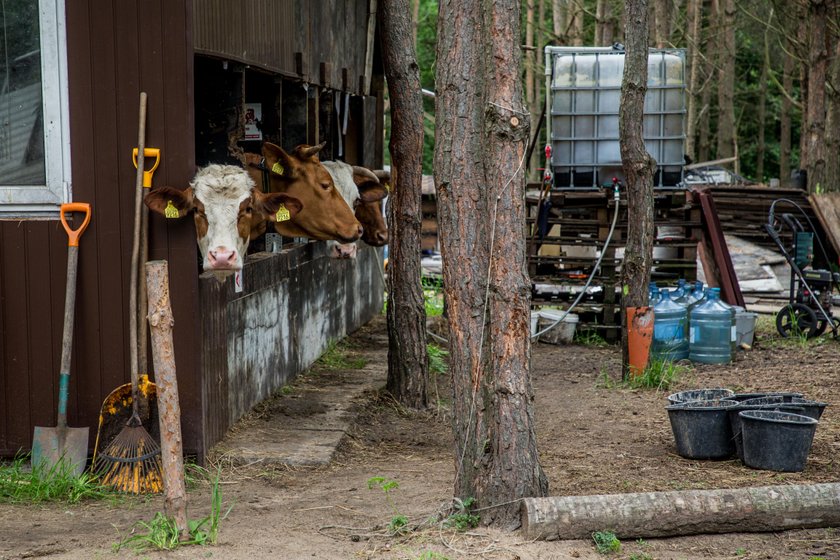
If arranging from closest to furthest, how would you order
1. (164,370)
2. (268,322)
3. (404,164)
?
1. (164,370)
2. (268,322)
3. (404,164)

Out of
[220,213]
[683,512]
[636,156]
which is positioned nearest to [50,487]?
[220,213]

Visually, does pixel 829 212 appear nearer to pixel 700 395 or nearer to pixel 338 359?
pixel 338 359

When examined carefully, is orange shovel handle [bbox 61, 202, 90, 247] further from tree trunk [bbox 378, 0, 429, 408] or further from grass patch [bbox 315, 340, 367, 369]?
grass patch [bbox 315, 340, 367, 369]

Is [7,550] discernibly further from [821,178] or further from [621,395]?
[821,178]

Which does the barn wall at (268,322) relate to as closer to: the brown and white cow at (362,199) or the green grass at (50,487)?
the brown and white cow at (362,199)

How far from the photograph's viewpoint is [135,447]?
659 cm

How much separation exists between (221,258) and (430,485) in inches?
80.6

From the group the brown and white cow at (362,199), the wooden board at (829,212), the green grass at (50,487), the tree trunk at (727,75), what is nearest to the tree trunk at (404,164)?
the brown and white cow at (362,199)

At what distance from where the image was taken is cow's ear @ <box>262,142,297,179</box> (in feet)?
28.1

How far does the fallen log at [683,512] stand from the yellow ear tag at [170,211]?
2.96 m

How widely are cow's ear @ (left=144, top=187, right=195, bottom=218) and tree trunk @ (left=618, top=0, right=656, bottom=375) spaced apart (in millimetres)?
5077

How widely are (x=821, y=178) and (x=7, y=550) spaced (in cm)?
1730

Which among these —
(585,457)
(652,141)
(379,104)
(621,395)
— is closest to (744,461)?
(585,457)

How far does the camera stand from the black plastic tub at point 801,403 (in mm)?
7199
